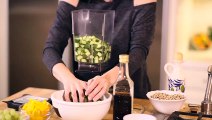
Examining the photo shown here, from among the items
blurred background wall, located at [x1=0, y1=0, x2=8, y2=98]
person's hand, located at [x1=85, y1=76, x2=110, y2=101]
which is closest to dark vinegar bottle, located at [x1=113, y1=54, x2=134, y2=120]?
person's hand, located at [x1=85, y1=76, x2=110, y2=101]

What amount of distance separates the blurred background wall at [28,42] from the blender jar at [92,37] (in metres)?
1.20

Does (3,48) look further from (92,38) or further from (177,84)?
(177,84)

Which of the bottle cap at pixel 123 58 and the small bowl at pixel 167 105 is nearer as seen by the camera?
the bottle cap at pixel 123 58

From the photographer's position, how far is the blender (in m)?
1.53

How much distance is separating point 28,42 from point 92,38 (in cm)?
156

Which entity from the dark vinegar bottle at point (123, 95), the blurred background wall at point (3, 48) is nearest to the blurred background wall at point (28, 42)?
the blurred background wall at point (3, 48)

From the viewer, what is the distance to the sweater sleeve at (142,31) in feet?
5.07

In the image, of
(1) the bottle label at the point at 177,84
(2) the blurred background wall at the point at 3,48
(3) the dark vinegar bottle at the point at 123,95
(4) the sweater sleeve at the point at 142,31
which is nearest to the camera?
(3) the dark vinegar bottle at the point at 123,95

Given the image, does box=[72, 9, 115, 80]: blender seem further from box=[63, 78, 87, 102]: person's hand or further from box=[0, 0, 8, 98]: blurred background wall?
box=[0, 0, 8, 98]: blurred background wall

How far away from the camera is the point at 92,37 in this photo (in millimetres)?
1547

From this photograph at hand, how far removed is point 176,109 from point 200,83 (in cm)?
128

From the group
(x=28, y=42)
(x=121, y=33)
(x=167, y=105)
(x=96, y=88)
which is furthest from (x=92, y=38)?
(x=28, y=42)

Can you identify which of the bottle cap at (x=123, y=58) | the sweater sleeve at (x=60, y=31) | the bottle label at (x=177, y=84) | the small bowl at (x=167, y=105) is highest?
the sweater sleeve at (x=60, y=31)

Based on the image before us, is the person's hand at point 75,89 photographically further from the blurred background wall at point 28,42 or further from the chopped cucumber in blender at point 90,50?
the blurred background wall at point 28,42
